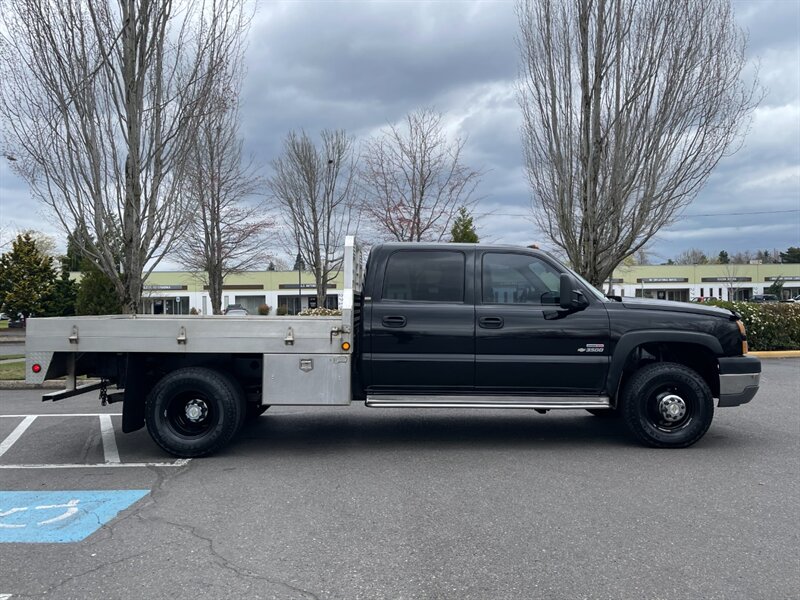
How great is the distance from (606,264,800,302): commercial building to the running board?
6547 centimetres

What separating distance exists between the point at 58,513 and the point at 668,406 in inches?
220

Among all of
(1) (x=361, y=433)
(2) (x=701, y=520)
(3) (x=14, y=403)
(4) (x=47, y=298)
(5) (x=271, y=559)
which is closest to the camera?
(5) (x=271, y=559)

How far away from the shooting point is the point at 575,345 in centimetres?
667

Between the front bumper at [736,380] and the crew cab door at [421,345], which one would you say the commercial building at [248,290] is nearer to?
the crew cab door at [421,345]

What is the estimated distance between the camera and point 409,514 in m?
4.87

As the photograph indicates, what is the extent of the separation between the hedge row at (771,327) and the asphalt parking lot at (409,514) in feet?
32.8

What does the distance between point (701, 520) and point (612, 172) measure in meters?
11.4

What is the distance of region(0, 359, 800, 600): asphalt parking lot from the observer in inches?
147

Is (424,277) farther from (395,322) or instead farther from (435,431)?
(435,431)

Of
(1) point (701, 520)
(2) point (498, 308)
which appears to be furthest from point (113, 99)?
(1) point (701, 520)

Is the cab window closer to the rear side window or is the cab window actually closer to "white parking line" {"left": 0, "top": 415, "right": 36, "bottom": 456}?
the rear side window

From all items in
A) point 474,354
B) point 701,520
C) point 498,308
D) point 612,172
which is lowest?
point 701,520

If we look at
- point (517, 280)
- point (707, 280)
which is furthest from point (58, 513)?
point (707, 280)

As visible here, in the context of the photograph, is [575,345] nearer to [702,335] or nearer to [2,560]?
[702,335]
